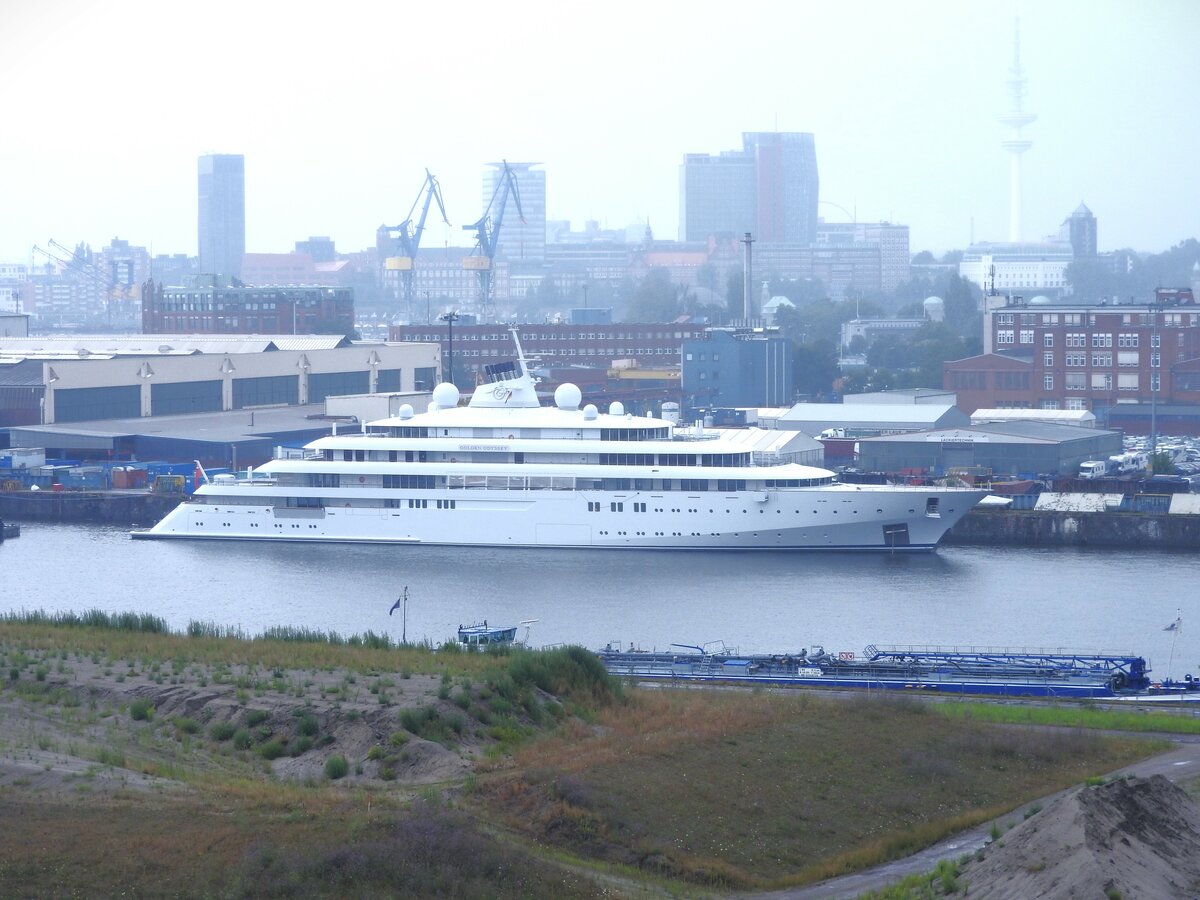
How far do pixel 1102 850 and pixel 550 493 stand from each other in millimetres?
18110

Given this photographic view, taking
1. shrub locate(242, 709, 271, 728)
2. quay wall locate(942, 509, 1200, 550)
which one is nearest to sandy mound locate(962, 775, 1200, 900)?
shrub locate(242, 709, 271, 728)

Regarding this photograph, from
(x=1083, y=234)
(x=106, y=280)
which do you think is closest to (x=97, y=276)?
(x=106, y=280)

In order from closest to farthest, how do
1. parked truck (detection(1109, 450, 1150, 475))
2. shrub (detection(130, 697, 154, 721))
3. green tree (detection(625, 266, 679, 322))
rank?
shrub (detection(130, 697, 154, 721))
parked truck (detection(1109, 450, 1150, 475))
green tree (detection(625, 266, 679, 322))

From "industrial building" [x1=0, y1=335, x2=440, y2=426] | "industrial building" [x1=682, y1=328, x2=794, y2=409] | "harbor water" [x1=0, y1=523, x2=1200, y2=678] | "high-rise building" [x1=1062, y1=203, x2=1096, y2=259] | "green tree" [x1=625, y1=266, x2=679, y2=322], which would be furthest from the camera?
"high-rise building" [x1=1062, y1=203, x2=1096, y2=259]

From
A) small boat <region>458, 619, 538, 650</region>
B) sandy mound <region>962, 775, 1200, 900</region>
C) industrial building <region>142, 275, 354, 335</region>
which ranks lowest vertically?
small boat <region>458, 619, 538, 650</region>

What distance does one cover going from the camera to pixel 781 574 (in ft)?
78.3

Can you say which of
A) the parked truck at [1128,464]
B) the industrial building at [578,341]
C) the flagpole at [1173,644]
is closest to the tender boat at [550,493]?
the flagpole at [1173,644]

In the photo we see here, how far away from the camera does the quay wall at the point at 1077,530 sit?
27016 millimetres

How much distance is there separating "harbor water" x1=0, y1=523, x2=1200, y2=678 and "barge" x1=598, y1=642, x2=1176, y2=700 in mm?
1409

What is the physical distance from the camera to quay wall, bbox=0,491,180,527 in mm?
30859

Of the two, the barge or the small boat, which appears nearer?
the barge

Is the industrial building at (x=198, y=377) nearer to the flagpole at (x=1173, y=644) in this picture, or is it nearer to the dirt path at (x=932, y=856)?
the flagpole at (x=1173, y=644)

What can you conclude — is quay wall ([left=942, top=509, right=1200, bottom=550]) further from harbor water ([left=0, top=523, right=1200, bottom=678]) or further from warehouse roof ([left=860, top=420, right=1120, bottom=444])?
warehouse roof ([left=860, top=420, right=1120, bottom=444])

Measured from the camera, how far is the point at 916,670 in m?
16.2
